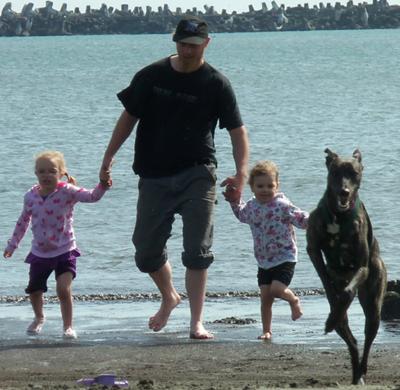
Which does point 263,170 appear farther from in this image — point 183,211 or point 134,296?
point 134,296

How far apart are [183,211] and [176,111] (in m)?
0.65

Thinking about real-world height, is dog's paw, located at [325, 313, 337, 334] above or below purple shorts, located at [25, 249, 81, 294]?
above

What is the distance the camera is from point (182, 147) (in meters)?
9.75

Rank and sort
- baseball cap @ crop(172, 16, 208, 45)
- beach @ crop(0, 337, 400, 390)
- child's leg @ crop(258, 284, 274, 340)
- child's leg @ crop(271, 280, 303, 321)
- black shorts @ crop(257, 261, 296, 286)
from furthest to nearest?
black shorts @ crop(257, 261, 296, 286) → child's leg @ crop(271, 280, 303, 321) → child's leg @ crop(258, 284, 274, 340) → baseball cap @ crop(172, 16, 208, 45) → beach @ crop(0, 337, 400, 390)

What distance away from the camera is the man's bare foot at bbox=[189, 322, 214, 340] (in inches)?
387

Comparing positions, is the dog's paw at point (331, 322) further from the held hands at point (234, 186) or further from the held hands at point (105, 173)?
the held hands at point (105, 173)

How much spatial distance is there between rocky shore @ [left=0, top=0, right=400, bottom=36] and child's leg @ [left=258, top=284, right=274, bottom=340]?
514ft

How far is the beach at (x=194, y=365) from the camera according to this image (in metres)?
8.16

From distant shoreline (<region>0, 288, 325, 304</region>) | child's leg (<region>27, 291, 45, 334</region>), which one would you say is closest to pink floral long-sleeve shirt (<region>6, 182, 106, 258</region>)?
child's leg (<region>27, 291, 45, 334</region>)

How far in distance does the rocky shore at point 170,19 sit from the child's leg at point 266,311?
156576mm

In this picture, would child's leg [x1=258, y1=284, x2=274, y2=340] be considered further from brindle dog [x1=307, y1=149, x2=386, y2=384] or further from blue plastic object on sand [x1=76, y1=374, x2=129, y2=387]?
blue plastic object on sand [x1=76, y1=374, x2=129, y2=387]

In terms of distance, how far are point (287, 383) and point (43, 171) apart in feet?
9.60

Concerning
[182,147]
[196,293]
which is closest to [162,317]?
[196,293]

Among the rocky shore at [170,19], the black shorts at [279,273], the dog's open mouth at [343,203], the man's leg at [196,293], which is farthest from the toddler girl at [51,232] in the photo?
the rocky shore at [170,19]
